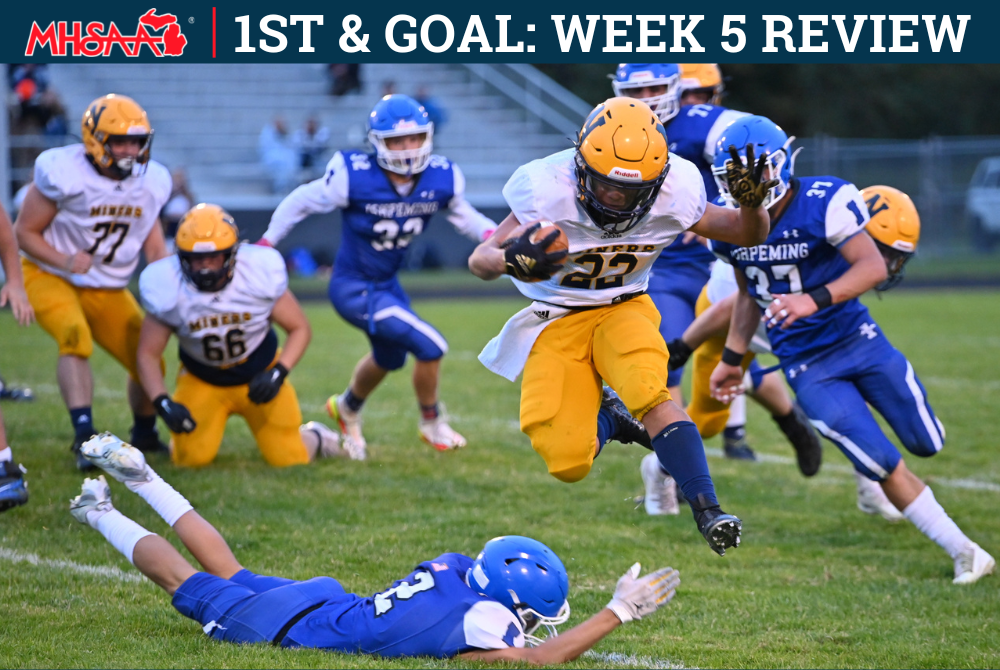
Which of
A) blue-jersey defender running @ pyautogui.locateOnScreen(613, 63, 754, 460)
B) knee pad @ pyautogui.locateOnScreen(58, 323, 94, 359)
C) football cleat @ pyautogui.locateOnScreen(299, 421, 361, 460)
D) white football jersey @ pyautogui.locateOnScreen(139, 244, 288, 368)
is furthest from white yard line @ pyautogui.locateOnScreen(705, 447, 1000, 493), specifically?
knee pad @ pyautogui.locateOnScreen(58, 323, 94, 359)

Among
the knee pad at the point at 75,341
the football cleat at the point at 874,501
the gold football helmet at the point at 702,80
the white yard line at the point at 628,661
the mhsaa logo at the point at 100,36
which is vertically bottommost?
the football cleat at the point at 874,501

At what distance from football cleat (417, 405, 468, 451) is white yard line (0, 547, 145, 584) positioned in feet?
8.82

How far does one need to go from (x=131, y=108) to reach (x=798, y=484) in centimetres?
424

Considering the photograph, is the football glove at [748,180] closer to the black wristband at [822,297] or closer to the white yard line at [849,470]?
the black wristband at [822,297]

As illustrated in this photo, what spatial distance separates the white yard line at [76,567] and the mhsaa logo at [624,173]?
2.41m

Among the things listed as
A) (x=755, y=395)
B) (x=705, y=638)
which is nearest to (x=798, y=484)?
(x=755, y=395)

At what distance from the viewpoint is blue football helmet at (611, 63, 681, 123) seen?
5.85 meters

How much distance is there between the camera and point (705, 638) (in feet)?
12.6

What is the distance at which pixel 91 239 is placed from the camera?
20.4 feet

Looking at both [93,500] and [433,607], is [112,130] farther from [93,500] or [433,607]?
[433,607]

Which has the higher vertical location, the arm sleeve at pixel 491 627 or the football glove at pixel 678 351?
the football glove at pixel 678 351

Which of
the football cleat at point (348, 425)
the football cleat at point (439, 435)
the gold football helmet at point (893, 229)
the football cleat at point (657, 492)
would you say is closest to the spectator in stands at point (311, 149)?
the football cleat at point (348, 425)

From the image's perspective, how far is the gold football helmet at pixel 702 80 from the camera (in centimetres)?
647

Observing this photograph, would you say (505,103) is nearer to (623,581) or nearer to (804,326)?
(804,326)
